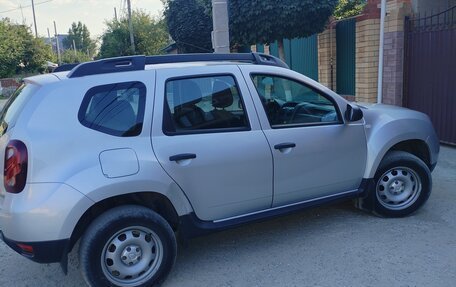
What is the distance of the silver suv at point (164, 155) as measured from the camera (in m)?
3.11

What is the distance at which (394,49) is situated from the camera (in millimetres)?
8398

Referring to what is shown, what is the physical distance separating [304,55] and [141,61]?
933 centimetres

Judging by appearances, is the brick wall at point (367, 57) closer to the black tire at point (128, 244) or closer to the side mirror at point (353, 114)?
the side mirror at point (353, 114)

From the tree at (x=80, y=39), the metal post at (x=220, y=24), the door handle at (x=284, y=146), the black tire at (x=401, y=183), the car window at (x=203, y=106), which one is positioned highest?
the tree at (x=80, y=39)

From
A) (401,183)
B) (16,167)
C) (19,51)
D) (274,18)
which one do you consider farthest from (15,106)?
(19,51)

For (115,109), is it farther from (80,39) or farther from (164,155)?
(80,39)

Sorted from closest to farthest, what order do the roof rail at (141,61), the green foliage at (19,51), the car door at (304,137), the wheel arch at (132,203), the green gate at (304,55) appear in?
the wheel arch at (132,203) → the roof rail at (141,61) → the car door at (304,137) → the green gate at (304,55) → the green foliage at (19,51)

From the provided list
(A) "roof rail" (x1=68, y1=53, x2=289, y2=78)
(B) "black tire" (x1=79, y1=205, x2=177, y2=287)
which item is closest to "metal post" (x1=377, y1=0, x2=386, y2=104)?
(A) "roof rail" (x1=68, y1=53, x2=289, y2=78)

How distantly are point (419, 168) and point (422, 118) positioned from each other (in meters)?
0.55

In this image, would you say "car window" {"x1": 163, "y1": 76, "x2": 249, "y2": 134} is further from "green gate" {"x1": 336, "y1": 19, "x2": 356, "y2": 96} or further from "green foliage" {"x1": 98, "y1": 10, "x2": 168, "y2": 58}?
"green foliage" {"x1": 98, "y1": 10, "x2": 168, "y2": 58}

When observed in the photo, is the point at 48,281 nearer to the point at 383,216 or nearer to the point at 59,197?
the point at 59,197

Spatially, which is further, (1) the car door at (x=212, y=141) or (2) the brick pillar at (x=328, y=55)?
(2) the brick pillar at (x=328, y=55)

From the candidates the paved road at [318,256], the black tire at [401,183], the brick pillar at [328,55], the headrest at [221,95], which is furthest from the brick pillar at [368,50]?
the headrest at [221,95]

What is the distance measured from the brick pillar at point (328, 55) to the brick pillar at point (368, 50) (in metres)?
1.21
